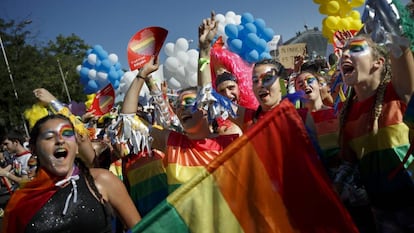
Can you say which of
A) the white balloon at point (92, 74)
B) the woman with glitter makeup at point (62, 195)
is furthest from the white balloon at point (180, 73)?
the woman with glitter makeup at point (62, 195)

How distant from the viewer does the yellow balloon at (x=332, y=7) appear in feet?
24.4

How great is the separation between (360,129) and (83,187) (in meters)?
1.53

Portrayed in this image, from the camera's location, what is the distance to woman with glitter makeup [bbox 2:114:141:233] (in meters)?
2.22

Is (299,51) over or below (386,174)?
over

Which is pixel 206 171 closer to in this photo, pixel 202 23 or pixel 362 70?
pixel 362 70

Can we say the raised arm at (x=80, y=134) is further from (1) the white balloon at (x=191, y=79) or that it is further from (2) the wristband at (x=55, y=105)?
(1) the white balloon at (x=191, y=79)

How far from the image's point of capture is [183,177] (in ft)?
9.64

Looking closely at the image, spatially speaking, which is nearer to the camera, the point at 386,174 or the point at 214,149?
the point at 386,174

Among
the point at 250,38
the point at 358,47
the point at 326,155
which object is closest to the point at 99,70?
the point at 250,38

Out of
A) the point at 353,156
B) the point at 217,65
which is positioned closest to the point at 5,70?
the point at 217,65

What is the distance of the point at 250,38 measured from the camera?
6.46m

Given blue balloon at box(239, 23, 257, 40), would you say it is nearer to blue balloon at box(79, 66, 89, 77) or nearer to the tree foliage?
blue balloon at box(79, 66, 89, 77)

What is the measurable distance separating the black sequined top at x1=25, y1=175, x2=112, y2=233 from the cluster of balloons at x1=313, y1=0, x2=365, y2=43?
602 centimetres

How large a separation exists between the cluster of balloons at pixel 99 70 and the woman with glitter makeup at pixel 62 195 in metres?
6.51
